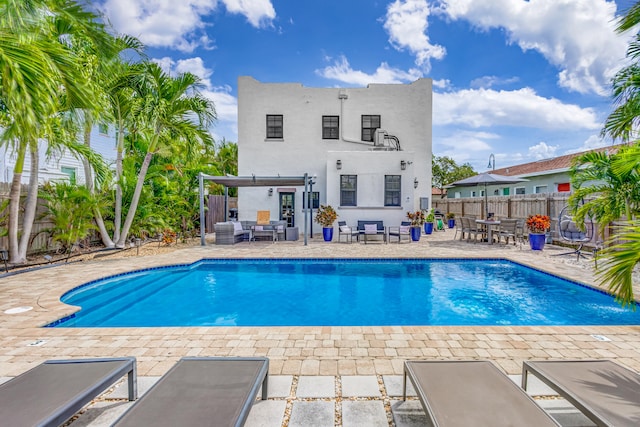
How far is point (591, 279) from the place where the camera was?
22.0 ft

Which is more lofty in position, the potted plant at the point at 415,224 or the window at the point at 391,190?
Result: the window at the point at 391,190

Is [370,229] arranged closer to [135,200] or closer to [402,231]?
[402,231]

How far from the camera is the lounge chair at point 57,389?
76.6 inches

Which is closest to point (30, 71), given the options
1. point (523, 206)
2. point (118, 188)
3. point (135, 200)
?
point (135, 200)

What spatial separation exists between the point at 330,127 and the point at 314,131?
2.89 ft

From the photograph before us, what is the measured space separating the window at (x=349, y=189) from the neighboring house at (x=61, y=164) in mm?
9245

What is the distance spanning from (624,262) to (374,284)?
5536mm

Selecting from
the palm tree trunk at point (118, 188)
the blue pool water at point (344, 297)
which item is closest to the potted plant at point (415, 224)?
the blue pool water at point (344, 297)

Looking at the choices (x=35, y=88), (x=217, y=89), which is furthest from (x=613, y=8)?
(x=217, y=89)

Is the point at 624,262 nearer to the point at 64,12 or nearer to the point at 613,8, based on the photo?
the point at 613,8

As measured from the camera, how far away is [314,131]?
54.2 ft

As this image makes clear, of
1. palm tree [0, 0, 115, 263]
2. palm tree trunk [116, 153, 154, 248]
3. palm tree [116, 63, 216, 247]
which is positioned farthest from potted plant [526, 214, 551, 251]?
palm tree trunk [116, 153, 154, 248]

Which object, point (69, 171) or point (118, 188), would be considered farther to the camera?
point (69, 171)

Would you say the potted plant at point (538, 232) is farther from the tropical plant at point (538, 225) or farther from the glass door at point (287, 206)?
the glass door at point (287, 206)
